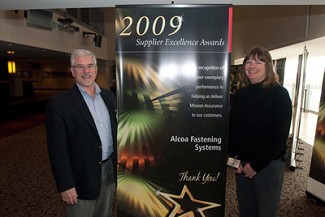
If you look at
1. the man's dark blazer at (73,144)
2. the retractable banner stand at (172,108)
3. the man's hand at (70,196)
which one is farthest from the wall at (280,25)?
the man's hand at (70,196)

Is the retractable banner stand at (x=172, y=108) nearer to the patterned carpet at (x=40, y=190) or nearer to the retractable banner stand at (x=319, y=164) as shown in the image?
the patterned carpet at (x=40, y=190)

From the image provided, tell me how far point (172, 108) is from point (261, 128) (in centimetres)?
65

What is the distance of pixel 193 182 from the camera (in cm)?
185

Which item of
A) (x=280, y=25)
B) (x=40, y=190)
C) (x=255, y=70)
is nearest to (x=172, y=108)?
(x=255, y=70)

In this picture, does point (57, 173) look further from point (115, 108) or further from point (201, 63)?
point (201, 63)

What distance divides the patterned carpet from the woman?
127 centimetres

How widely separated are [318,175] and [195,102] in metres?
2.50

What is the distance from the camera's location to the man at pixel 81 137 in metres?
1.69

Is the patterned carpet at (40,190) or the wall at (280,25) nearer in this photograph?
the patterned carpet at (40,190)

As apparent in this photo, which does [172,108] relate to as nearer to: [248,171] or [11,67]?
[248,171]

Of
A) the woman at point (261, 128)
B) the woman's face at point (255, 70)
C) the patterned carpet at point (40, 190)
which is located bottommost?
the patterned carpet at point (40, 190)

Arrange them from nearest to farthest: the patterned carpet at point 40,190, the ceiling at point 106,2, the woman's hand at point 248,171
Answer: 1. the woman's hand at point 248,171
2. the ceiling at point 106,2
3. the patterned carpet at point 40,190

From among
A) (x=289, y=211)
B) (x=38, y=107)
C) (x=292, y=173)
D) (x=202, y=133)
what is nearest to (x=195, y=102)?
(x=202, y=133)

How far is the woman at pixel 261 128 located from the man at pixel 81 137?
973mm
